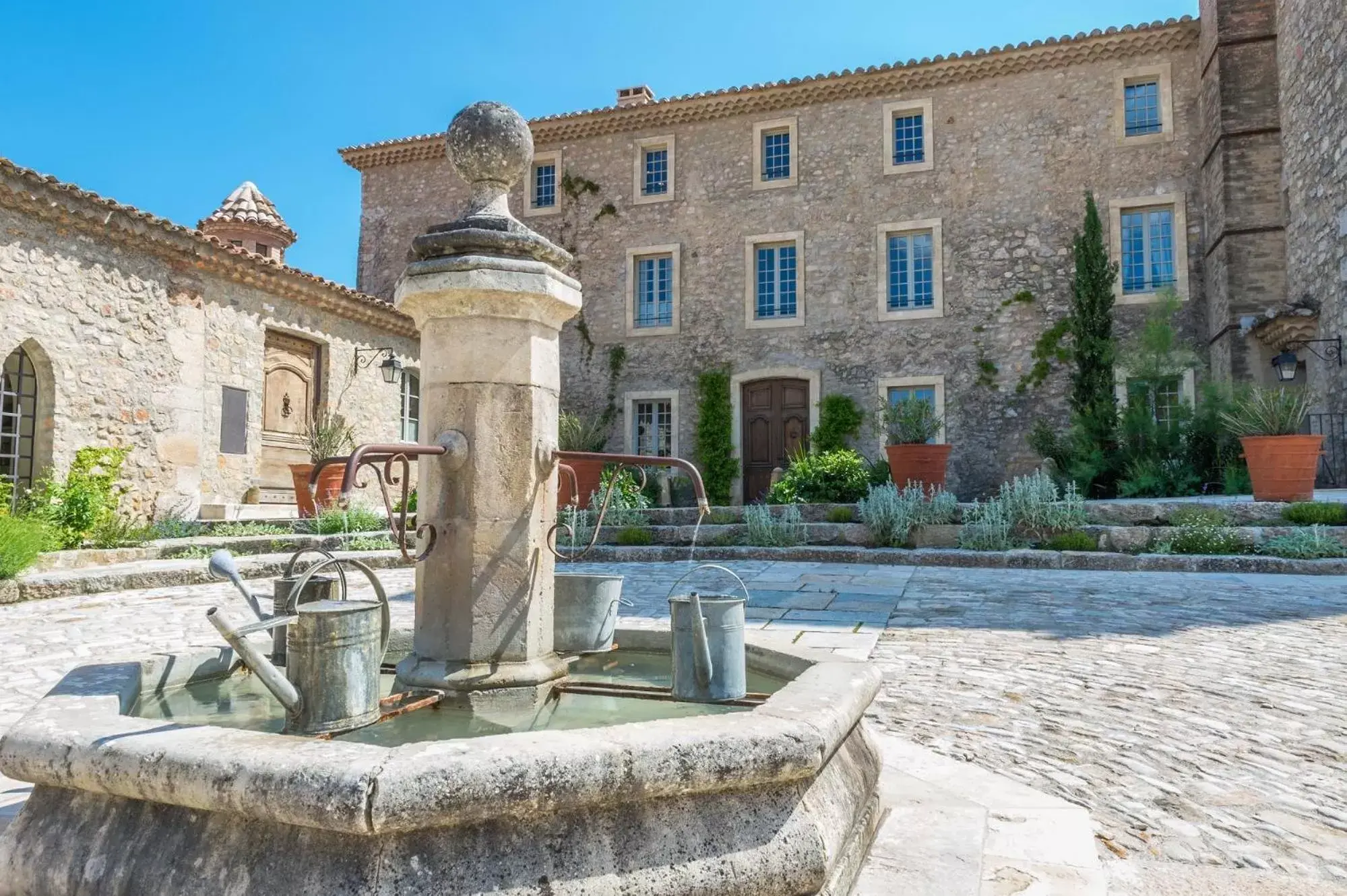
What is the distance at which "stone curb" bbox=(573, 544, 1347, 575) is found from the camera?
27.3 feet

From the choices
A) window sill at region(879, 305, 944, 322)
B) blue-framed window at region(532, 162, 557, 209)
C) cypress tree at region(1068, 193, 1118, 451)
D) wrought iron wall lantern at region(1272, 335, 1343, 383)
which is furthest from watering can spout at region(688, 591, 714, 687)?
blue-framed window at region(532, 162, 557, 209)

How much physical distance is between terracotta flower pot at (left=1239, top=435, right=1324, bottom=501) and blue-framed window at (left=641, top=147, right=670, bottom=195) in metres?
11.7

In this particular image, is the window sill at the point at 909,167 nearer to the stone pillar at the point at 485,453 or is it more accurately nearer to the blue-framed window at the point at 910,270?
the blue-framed window at the point at 910,270

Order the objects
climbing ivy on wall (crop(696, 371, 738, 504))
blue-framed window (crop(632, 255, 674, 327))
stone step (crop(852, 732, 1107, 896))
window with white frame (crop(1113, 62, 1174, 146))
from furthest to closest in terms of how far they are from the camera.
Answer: blue-framed window (crop(632, 255, 674, 327)) → climbing ivy on wall (crop(696, 371, 738, 504)) → window with white frame (crop(1113, 62, 1174, 146)) → stone step (crop(852, 732, 1107, 896))

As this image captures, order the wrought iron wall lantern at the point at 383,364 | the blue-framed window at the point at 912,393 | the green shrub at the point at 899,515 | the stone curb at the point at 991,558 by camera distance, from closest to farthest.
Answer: the stone curb at the point at 991,558 → the green shrub at the point at 899,515 → the wrought iron wall lantern at the point at 383,364 → the blue-framed window at the point at 912,393

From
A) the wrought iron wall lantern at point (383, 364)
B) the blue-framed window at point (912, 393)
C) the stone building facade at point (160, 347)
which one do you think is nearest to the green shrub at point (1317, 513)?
the blue-framed window at point (912, 393)

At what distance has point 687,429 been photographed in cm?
1706

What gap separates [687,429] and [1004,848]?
587 inches

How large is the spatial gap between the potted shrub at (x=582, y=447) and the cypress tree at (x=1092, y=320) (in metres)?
7.83

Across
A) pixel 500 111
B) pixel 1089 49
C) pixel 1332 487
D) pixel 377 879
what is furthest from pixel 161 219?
pixel 1332 487

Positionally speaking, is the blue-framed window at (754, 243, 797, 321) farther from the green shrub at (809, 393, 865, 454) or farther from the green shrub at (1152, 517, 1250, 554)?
the green shrub at (1152, 517, 1250, 554)

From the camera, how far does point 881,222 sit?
53.6 ft

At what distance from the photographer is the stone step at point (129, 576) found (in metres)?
7.46

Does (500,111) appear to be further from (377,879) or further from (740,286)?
(740,286)
